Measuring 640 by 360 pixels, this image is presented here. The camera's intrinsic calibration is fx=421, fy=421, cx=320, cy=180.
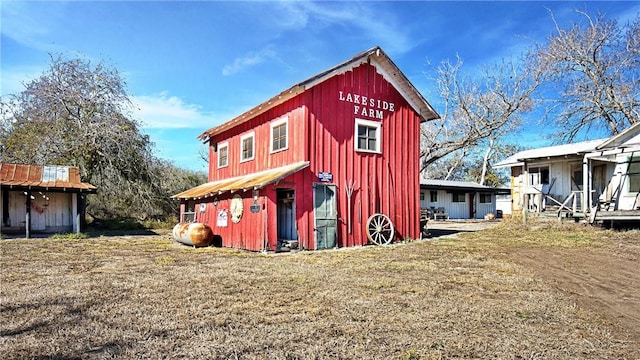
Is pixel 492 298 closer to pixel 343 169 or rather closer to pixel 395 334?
pixel 395 334

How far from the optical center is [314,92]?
1361 centimetres

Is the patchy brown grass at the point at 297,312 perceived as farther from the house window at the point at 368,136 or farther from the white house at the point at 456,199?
the white house at the point at 456,199

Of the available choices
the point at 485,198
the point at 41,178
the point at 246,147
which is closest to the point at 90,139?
the point at 41,178

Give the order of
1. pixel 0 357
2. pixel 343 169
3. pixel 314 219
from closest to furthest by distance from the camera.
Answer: pixel 0 357 → pixel 314 219 → pixel 343 169

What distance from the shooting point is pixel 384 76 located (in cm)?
1531

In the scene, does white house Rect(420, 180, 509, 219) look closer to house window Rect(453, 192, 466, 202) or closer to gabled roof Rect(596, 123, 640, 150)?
house window Rect(453, 192, 466, 202)

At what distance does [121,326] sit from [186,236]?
1027cm

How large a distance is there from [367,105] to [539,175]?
10815 mm

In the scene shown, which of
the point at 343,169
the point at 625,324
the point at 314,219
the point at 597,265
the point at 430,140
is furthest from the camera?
the point at 430,140

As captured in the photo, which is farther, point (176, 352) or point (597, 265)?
point (597, 265)

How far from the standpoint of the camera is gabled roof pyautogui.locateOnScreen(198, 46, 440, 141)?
13.6 meters

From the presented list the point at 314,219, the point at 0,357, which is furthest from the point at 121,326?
the point at 314,219

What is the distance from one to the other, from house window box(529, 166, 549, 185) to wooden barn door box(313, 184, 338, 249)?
12.2 m

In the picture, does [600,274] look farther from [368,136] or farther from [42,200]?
[42,200]
